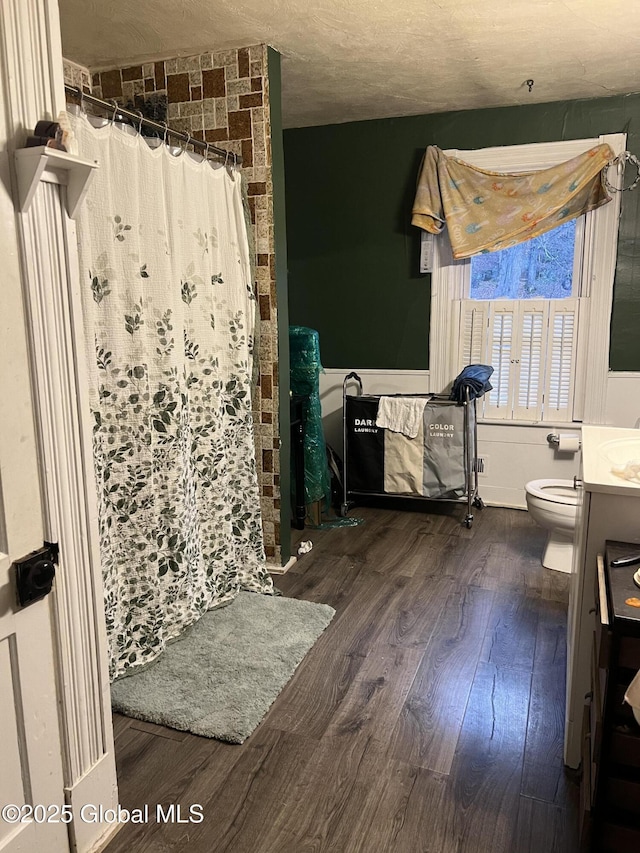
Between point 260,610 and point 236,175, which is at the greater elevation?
point 236,175

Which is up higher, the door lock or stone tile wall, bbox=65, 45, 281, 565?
stone tile wall, bbox=65, 45, 281, 565

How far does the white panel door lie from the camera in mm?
1276

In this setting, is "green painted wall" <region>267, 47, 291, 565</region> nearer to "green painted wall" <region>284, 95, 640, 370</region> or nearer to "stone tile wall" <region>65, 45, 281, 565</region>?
"stone tile wall" <region>65, 45, 281, 565</region>

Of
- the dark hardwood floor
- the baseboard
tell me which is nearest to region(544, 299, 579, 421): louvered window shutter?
the dark hardwood floor

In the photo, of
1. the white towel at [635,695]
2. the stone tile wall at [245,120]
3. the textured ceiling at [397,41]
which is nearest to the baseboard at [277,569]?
the stone tile wall at [245,120]

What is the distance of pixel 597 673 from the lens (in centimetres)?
150

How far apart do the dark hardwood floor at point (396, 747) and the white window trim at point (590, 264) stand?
Result: 1436 millimetres

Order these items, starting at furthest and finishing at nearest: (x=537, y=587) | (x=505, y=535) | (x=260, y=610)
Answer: (x=505, y=535), (x=537, y=587), (x=260, y=610)

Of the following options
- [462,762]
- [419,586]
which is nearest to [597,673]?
[462,762]

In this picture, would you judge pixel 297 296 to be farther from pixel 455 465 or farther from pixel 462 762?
pixel 462 762

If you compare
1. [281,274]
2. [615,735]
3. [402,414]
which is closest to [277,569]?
[402,414]

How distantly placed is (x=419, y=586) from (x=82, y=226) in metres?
2.12

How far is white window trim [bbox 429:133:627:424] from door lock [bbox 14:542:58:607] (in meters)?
3.19

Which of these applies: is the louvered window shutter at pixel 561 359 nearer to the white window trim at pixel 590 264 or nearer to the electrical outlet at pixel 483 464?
the white window trim at pixel 590 264
